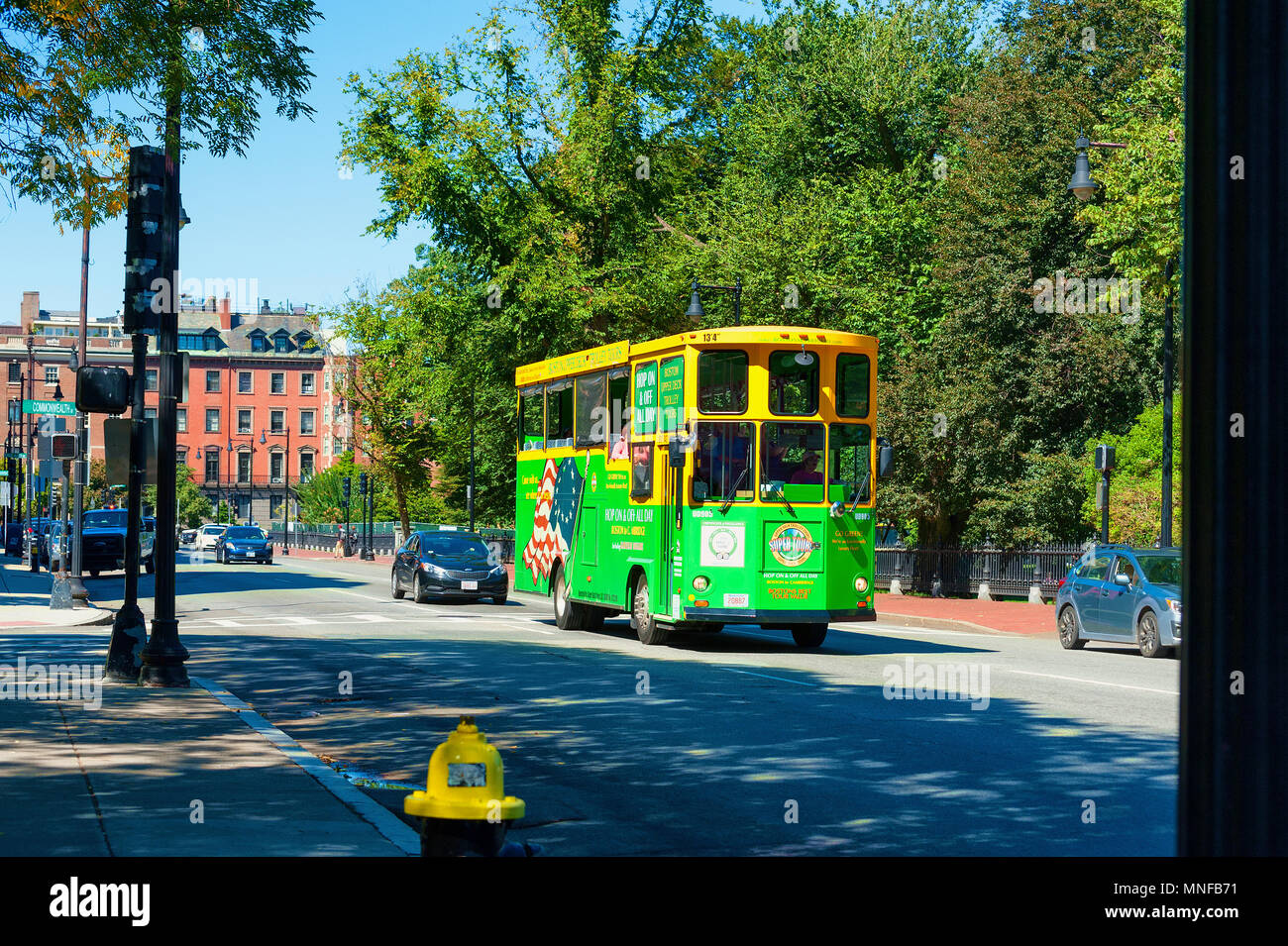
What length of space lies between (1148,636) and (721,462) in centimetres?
672

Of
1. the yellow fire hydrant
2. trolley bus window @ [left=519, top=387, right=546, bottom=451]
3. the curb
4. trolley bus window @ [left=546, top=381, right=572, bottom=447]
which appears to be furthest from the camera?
the curb

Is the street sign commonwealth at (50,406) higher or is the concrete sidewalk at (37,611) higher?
the street sign commonwealth at (50,406)

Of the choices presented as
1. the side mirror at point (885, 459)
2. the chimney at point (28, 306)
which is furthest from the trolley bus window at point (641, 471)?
the chimney at point (28, 306)

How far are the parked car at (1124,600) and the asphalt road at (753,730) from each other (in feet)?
1.89

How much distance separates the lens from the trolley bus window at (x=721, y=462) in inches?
747

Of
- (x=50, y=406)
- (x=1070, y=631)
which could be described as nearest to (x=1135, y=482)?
(x=1070, y=631)

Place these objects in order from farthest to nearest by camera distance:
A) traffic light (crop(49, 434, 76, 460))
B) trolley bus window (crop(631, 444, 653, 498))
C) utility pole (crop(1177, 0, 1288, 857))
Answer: traffic light (crop(49, 434, 76, 460)), trolley bus window (crop(631, 444, 653, 498)), utility pole (crop(1177, 0, 1288, 857))

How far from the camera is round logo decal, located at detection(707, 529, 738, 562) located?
18812mm

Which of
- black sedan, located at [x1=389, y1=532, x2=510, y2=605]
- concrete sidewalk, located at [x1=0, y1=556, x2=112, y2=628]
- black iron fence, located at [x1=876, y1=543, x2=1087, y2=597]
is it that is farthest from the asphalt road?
black iron fence, located at [x1=876, y1=543, x2=1087, y2=597]

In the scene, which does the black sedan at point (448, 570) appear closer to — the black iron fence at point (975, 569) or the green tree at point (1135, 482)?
the black iron fence at point (975, 569)

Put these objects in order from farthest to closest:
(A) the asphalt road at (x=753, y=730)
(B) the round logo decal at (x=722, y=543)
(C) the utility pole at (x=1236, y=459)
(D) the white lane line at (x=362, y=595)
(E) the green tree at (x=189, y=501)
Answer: (E) the green tree at (x=189, y=501), (D) the white lane line at (x=362, y=595), (B) the round logo decal at (x=722, y=543), (A) the asphalt road at (x=753, y=730), (C) the utility pole at (x=1236, y=459)

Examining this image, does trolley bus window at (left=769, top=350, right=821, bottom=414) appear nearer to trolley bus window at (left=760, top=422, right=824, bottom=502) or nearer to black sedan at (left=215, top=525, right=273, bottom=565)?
trolley bus window at (left=760, top=422, right=824, bottom=502)

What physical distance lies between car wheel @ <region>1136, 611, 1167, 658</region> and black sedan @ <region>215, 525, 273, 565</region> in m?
42.6
